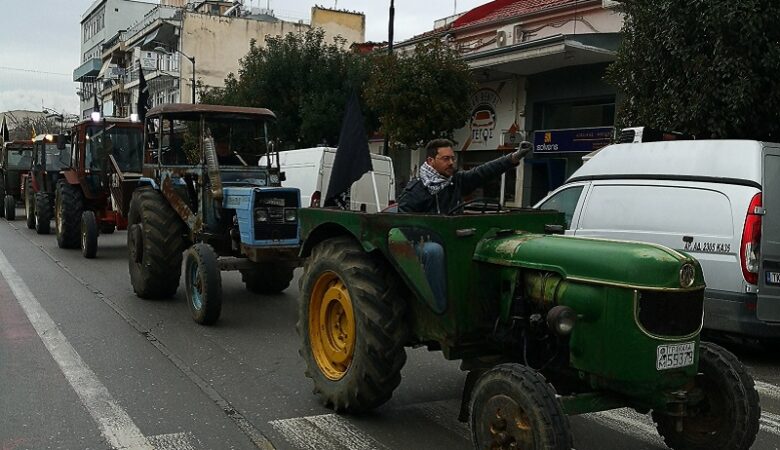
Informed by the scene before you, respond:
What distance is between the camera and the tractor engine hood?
361cm

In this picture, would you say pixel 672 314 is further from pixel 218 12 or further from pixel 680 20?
pixel 218 12

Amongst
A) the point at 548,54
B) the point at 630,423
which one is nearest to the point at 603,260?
the point at 630,423

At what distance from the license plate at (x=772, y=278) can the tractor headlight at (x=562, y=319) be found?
12.4 feet

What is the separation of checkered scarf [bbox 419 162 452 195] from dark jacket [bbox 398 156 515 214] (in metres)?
0.02

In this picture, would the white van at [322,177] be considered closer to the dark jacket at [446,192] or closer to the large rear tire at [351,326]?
the large rear tire at [351,326]

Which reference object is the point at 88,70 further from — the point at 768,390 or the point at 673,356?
the point at 673,356

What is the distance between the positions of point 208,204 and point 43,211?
35.9 ft

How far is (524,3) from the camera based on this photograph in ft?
78.5

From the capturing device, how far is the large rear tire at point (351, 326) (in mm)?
4719

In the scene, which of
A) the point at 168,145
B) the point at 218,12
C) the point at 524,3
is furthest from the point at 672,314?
the point at 218,12

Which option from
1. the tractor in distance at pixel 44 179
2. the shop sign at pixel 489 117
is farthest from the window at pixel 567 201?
the shop sign at pixel 489 117

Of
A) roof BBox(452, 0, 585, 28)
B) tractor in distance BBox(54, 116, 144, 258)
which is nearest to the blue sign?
roof BBox(452, 0, 585, 28)

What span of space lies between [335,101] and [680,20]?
16.1 metres

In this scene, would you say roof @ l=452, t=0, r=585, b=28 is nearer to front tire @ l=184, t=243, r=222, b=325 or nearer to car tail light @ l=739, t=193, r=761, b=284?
car tail light @ l=739, t=193, r=761, b=284
